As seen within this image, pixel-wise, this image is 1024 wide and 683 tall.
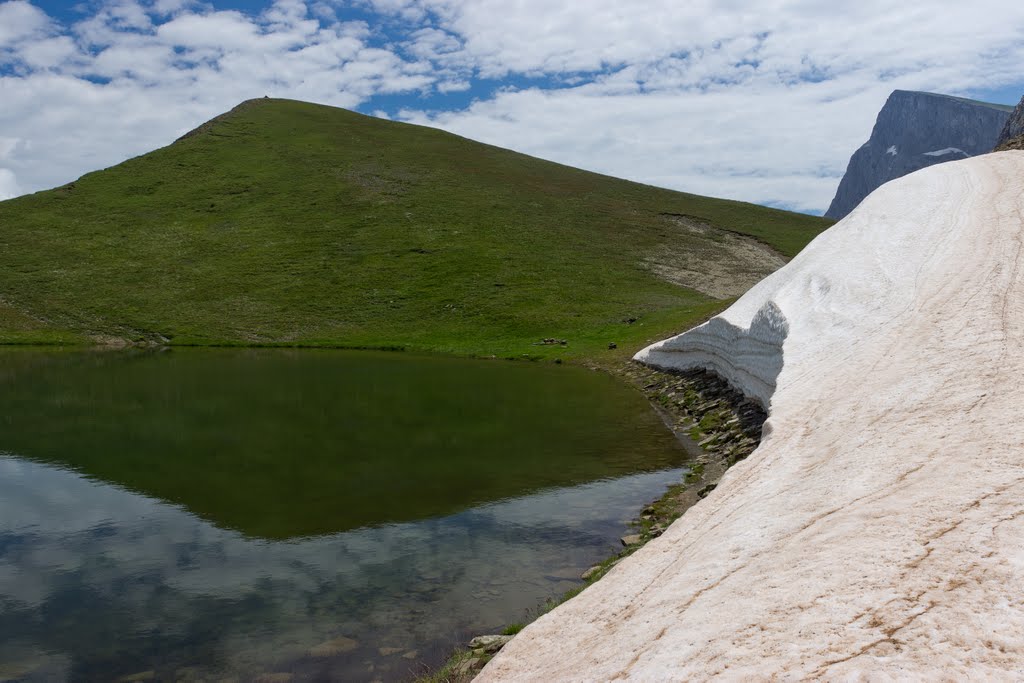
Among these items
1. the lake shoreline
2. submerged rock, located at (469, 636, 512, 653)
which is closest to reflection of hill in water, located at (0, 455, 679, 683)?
submerged rock, located at (469, 636, 512, 653)

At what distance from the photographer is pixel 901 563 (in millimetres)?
6641

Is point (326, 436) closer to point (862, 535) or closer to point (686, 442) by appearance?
point (686, 442)

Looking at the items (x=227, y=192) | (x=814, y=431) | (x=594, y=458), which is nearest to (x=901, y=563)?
(x=814, y=431)

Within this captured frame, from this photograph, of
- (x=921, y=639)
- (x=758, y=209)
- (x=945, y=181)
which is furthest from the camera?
(x=758, y=209)

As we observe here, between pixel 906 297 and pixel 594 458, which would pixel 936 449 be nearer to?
pixel 906 297

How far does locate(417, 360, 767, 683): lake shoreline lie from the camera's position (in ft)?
35.1

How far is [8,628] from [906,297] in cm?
1959

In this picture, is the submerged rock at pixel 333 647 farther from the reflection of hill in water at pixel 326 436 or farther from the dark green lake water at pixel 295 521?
the reflection of hill in water at pixel 326 436

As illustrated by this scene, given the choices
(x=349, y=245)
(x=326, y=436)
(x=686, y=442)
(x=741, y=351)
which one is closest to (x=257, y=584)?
(x=326, y=436)

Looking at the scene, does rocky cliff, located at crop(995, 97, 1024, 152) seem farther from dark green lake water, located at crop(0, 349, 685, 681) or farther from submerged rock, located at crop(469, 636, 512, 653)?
submerged rock, located at crop(469, 636, 512, 653)

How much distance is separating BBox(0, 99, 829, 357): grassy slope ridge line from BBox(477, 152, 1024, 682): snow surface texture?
39.9m

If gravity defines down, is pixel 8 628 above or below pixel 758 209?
below

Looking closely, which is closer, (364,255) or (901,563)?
(901,563)

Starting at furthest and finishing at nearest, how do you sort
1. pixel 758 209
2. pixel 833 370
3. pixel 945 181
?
pixel 758 209 < pixel 945 181 < pixel 833 370
